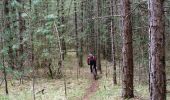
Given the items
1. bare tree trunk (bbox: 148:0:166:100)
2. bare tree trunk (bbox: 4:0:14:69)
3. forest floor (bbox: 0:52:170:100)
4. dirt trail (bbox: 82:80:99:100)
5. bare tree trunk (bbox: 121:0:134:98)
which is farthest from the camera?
bare tree trunk (bbox: 4:0:14:69)

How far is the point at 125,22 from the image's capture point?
13234mm

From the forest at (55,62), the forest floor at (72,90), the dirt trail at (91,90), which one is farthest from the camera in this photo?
the dirt trail at (91,90)

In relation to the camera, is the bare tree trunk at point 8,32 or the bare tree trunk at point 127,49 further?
the bare tree trunk at point 8,32

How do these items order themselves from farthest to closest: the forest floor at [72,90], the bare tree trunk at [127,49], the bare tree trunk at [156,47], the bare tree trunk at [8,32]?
the bare tree trunk at [8,32] < the forest floor at [72,90] < the bare tree trunk at [127,49] < the bare tree trunk at [156,47]

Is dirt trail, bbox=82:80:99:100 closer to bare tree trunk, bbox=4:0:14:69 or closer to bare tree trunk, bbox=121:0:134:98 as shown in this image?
bare tree trunk, bbox=121:0:134:98

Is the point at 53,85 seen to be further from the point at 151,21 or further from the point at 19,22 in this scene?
the point at 151,21

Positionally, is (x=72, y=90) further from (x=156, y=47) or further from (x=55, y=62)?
(x=156, y=47)

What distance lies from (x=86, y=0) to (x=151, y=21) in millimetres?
25239

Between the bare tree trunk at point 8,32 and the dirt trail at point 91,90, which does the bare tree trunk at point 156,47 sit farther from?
the bare tree trunk at point 8,32

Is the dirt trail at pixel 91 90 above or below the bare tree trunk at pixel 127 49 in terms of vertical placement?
below

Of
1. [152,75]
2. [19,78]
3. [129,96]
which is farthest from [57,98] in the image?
[152,75]

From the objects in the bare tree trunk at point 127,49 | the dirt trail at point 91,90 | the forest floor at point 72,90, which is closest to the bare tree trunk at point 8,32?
the forest floor at point 72,90

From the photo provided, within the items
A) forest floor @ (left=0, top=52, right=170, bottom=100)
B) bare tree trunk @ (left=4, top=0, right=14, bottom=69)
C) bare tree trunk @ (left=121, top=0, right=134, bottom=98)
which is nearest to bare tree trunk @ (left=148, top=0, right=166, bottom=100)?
bare tree trunk @ (left=121, top=0, right=134, bottom=98)

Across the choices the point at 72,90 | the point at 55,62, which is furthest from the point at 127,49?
the point at 55,62
